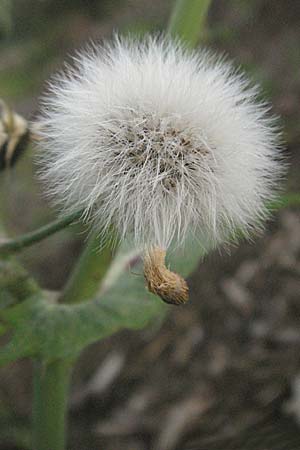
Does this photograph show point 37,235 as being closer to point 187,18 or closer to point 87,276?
point 87,276

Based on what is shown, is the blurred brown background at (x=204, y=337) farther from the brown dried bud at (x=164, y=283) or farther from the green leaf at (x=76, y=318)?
the brown dried bud at (x=164, y=283)

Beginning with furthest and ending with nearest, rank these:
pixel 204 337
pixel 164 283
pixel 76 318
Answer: pixel 204 337 < pixel 76 318 < pixel 164 283

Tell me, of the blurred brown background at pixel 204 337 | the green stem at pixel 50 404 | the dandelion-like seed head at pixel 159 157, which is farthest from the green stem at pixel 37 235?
the blurred brown background at pixel 204 337

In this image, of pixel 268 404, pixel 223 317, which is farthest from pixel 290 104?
pixel 268 404

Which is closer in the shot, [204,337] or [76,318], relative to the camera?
[76,318]

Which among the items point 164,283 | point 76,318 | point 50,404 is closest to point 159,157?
point 164,283

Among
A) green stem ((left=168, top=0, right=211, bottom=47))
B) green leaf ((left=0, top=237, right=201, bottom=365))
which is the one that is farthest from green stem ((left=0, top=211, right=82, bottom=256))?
green stem ((left=168, top=0, right=211, bottom=47))

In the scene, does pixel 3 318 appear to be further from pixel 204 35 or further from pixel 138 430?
pixel 204 35
